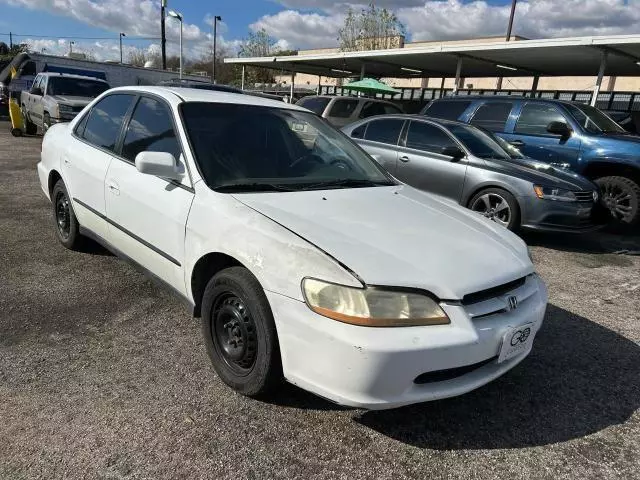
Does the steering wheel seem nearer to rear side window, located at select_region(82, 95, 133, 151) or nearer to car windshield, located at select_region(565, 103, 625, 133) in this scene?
rear side window, located at select_region(82, 95, 133, 151)

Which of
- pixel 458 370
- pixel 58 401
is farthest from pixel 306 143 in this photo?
pixel 58 401

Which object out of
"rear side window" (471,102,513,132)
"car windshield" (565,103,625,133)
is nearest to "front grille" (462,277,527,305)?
"car windshield" (565,103,625,133)

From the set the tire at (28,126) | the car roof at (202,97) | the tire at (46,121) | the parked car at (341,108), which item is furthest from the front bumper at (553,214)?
the tire at (28,126)

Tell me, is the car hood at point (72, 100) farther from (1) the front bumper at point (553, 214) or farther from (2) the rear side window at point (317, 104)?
(1) the front bumper at point (553, 214)

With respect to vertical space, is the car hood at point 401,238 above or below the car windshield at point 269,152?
below

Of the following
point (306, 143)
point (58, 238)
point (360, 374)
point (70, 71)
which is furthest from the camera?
point (70, 71)

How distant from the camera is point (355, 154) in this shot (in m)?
3.79

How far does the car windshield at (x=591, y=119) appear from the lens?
298 inches

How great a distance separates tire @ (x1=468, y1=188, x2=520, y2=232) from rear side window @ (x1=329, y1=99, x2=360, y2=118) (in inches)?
229

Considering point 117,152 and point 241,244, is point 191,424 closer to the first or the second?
point 241,244

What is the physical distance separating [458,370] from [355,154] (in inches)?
78.5

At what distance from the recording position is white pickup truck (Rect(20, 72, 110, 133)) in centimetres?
1138

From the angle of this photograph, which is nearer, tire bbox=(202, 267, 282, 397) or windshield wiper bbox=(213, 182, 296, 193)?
tire bbox=(202, 267, 282, 397)

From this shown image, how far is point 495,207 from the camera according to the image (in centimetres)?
618
